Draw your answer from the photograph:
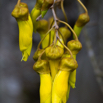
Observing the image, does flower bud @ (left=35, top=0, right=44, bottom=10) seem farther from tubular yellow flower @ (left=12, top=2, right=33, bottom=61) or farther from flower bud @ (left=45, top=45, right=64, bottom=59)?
flower bud @ (left=45, top=45, right=64, bottom=59)

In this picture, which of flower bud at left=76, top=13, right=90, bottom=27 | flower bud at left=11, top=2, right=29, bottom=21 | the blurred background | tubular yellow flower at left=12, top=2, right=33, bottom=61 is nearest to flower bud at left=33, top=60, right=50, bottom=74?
tubular yellow flower at left=12, top=2, right=33, bottom=61

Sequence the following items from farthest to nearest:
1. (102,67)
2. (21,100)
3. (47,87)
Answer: (21,100) < (102,67) < (47,87)

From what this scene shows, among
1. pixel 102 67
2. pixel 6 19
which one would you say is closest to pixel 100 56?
pixel 102 67

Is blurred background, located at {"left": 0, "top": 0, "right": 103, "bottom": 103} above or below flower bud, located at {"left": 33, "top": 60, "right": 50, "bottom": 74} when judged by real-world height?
below

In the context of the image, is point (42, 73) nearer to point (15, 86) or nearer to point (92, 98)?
point (15, 86)

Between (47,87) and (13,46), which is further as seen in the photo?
(13,46)

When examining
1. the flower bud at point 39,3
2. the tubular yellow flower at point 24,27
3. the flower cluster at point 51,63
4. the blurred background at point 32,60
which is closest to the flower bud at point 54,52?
the flower cluster at point 51,63
